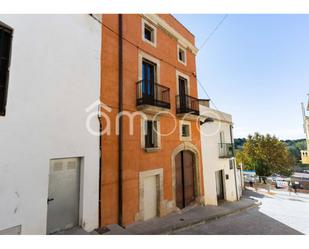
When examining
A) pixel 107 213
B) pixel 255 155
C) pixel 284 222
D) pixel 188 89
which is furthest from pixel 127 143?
pixel 255 155

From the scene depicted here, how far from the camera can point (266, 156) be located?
92.2 ft

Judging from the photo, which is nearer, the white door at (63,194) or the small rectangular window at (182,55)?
the white door at (63,194)

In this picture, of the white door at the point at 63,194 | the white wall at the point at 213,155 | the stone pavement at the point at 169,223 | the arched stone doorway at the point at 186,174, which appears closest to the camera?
the white door at the point at 63,194

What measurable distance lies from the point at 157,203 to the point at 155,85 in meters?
4.99

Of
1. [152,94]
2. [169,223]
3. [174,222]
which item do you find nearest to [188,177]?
[174,222]

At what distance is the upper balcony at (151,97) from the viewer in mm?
6992

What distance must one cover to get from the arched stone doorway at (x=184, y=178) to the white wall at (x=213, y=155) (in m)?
1.09

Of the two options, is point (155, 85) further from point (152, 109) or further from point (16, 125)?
point (16, 125)

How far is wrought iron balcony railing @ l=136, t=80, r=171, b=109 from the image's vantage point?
705 cm

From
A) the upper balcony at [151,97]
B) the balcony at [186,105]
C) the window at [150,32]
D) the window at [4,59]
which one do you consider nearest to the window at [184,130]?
the balcony at [186,105]

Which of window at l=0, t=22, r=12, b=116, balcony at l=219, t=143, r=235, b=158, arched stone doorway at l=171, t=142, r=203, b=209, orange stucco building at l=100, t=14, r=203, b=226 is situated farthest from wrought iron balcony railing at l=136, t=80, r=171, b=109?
balcony at l=219, t=143, r=235, b=158

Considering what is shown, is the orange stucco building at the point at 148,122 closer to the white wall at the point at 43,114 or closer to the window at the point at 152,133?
the window at the point at 152,133

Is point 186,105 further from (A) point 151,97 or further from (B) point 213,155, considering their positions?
(B) point 213,155

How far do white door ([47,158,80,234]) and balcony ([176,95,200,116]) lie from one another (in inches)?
216
